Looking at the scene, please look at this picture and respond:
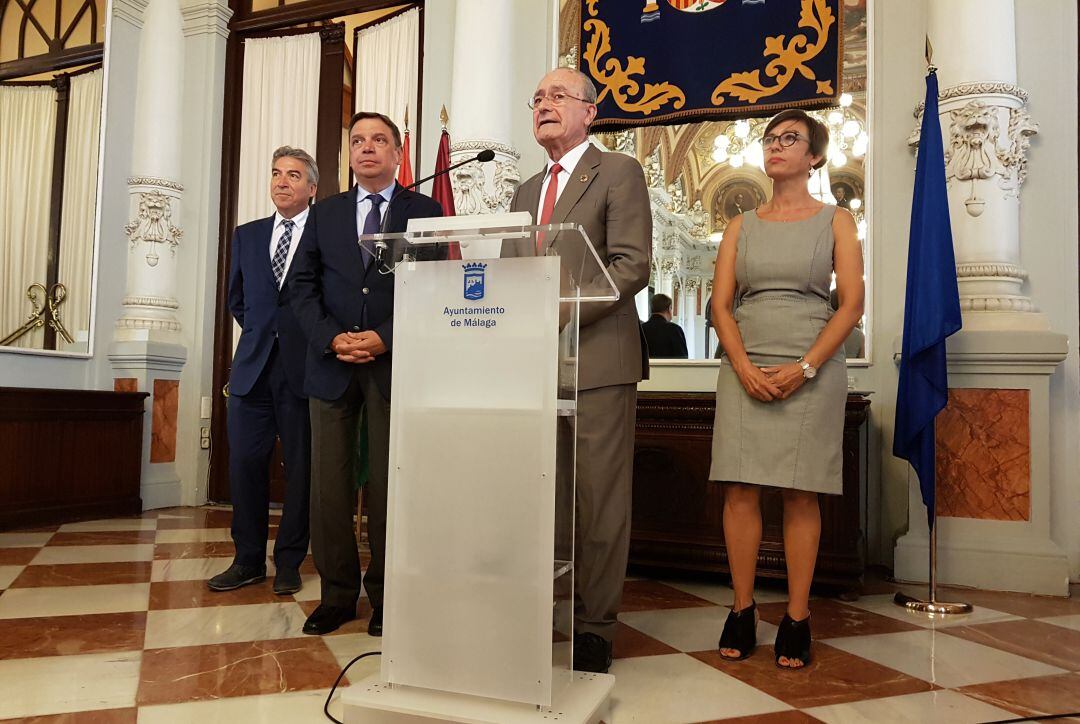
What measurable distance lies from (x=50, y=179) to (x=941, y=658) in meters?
5.46

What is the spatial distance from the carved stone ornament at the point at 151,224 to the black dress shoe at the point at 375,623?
3722 millimetres

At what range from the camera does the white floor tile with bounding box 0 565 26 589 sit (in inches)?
110

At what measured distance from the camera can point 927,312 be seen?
2971 mm

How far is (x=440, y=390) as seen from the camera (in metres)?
1.52

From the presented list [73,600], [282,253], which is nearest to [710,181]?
[282,253]

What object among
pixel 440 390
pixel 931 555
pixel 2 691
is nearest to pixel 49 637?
pixel 2 691

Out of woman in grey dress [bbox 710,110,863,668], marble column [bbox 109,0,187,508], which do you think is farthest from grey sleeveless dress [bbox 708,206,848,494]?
marble column [bbox 109,0,187,508]

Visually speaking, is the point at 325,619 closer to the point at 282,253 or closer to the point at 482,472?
the point at 482,472

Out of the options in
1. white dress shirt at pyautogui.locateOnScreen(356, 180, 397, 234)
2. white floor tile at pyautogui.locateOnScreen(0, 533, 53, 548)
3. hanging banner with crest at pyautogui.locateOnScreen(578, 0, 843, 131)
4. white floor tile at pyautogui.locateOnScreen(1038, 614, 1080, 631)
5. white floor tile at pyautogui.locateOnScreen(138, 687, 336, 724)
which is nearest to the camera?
white floor tile at pyautogui.locateOnScreen(138, 687, 336, 724)

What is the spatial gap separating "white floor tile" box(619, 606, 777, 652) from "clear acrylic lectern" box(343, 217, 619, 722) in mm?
786

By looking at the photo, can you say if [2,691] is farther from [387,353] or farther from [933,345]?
[933,345]

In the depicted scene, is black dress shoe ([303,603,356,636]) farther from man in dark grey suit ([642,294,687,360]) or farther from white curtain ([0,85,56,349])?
white curtain ([0,85,56,349])

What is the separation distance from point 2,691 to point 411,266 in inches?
50.1

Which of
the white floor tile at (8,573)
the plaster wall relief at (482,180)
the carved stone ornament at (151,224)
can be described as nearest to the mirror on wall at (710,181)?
the plaster wall relief at (482,180)
